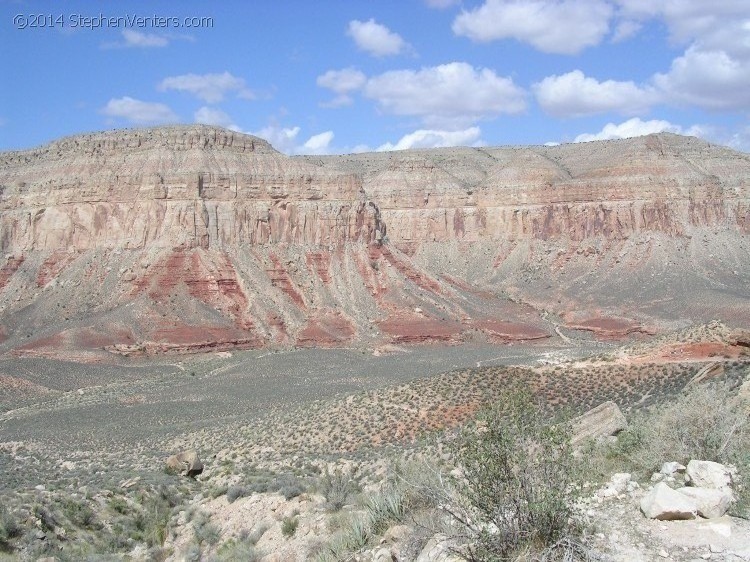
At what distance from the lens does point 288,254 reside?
6512 cm

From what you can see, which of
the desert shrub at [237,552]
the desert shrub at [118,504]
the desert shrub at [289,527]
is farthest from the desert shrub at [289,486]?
the desert shrub at [118,504]

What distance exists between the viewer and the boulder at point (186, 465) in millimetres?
21078

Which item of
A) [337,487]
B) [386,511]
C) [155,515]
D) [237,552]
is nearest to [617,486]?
[386,511]

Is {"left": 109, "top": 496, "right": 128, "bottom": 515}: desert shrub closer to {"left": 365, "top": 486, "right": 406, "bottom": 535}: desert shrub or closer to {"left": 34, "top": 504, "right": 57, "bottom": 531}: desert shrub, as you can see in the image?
{"left": 34, "top": 504, "right": 57, "bottom": 531}: desert shrub

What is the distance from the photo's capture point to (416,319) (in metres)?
60.5

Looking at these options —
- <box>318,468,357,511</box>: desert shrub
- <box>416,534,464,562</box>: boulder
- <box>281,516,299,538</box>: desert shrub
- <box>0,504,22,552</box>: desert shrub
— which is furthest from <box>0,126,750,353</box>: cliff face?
<box>416,534,464,562</box>: boulder

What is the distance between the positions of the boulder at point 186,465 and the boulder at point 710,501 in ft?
47.2

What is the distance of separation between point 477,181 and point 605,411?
87896mm

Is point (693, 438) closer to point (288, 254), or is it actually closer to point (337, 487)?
point (337, 487)

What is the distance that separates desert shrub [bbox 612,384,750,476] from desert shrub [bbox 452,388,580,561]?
130 inches

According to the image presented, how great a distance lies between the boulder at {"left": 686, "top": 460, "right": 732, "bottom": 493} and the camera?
35.0 feet

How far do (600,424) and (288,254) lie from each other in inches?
1969

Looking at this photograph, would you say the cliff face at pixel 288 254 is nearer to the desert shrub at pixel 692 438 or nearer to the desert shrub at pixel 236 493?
the desert shrub at pixel 236 493

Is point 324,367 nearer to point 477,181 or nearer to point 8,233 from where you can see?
point 8,233
